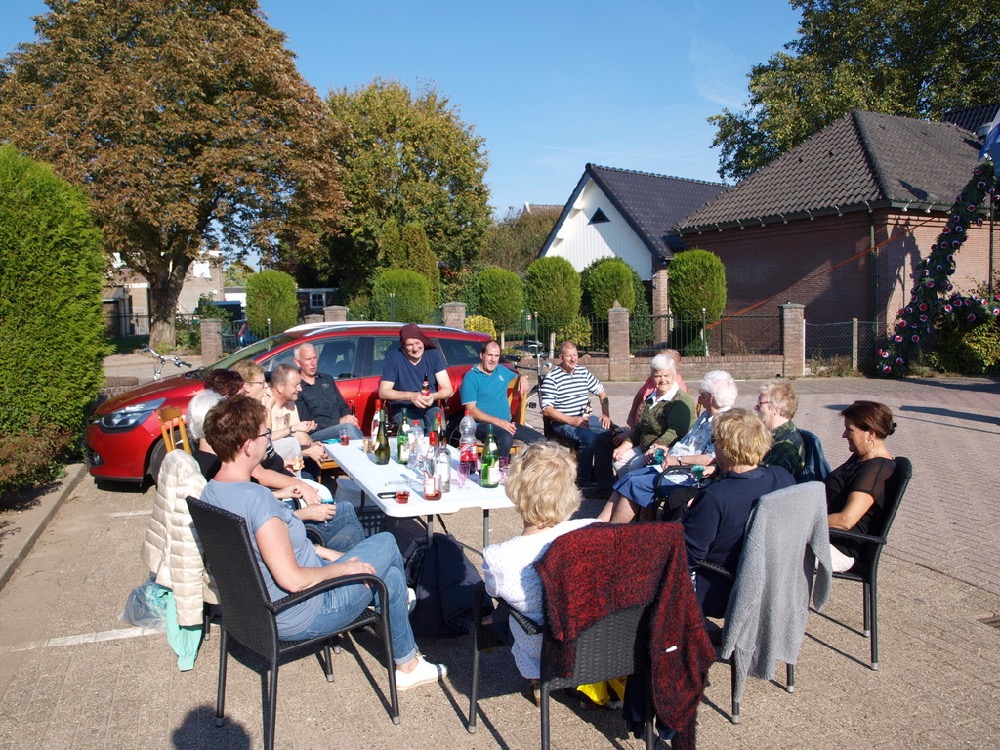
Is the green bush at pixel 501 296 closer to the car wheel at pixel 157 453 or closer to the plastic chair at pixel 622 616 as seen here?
the car wheel at pixel 157 453

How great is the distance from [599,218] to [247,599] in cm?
2922

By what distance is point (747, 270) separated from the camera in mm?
23359

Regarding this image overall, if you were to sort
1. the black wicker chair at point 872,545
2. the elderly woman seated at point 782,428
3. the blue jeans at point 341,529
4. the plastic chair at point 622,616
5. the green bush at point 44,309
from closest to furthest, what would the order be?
the plastic chair at point 622,616, the black wicker chair at point 872,545, the blue jeans at point 341,529, the elderly woman seated at point 782,428, the green bush at point 44,309

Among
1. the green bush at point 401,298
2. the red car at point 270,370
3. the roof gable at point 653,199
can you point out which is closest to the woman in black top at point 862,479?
the red car at point 270,370

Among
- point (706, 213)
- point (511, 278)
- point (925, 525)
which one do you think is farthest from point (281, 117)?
point (925, 525)

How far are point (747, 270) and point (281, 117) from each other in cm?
1656

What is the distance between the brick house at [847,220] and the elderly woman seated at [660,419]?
1499cm

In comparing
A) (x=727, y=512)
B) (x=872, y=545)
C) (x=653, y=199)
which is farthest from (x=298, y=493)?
(x=653, y=199)

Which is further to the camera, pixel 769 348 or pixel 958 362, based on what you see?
pixel 769 348

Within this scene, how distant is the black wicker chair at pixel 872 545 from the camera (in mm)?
4031

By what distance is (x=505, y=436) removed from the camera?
7.26m

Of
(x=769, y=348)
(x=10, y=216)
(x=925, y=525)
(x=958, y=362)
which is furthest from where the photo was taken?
(x=769, y=348)

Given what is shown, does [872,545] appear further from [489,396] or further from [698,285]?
[698,285]

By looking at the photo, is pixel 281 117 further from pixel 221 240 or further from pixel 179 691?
pixel 179 691
